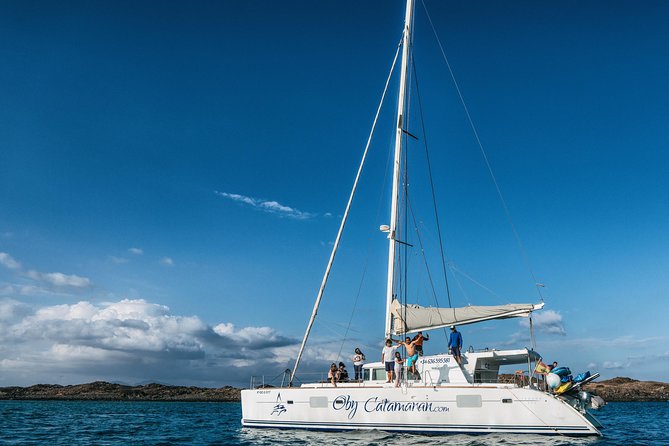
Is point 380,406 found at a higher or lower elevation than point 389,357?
lower

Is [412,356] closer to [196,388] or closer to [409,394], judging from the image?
[409,394]

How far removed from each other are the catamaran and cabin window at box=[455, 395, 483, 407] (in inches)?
1.4

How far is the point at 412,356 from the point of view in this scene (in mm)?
20016

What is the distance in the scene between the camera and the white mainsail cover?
19359 mm

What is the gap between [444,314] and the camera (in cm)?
2028

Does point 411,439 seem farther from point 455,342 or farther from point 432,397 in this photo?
point 455,342

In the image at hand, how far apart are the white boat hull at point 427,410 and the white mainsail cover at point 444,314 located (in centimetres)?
253

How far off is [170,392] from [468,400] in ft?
311

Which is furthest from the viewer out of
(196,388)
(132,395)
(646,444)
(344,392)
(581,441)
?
(196,388)

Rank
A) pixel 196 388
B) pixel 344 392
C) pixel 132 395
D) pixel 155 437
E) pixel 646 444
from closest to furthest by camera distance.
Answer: pixel 646 444 → pixel 344 392 → pixel 155 437 → pixel 132 395 → pixel 196 388

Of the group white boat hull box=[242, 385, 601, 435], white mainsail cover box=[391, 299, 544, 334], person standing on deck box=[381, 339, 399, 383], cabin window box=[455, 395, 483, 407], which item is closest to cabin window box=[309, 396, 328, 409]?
white boat hull box=[242, 385, 601, 435]

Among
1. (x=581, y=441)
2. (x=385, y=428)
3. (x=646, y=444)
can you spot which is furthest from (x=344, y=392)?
(x=646, y=444)

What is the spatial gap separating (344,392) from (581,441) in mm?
8481

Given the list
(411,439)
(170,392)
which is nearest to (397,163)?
(411,439)
